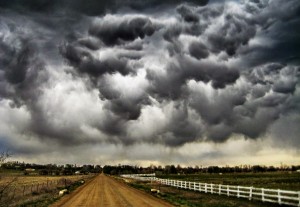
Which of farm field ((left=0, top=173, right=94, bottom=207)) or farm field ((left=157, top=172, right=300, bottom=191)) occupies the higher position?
farm field ((left=157, top=172, right=300, bottom=191))

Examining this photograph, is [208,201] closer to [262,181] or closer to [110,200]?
[110,200]

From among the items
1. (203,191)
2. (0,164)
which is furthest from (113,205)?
(203,191)

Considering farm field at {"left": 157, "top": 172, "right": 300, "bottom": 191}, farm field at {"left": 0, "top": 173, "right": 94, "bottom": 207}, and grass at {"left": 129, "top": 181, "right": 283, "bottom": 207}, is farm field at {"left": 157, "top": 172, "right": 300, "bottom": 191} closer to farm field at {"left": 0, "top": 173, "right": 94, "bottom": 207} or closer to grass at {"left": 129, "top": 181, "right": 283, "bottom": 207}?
grass at {"left": 129, "top": 181, "right": 283, "bottom": 207}

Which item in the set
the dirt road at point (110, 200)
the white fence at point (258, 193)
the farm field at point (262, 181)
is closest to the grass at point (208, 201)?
the white fence at point (258, 193)

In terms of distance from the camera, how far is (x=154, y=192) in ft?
153

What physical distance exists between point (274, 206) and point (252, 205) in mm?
1741

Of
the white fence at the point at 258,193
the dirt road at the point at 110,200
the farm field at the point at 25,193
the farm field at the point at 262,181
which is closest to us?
the white fence at the point at 258,193

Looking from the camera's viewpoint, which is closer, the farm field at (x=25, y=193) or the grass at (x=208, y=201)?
the grass at (x=208, y=201)

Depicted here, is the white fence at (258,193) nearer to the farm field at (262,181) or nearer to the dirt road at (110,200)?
the farm field at (262,181)

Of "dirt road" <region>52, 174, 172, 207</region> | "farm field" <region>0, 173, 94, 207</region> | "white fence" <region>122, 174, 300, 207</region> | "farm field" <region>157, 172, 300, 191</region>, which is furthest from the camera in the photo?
"farm field" <region>157, 172, 300, 191</region>

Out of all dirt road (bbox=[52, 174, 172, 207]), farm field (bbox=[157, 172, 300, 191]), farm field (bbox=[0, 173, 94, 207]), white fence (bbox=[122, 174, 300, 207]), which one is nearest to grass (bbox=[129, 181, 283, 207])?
white fence (bbox=[122, 174, 300, 207])

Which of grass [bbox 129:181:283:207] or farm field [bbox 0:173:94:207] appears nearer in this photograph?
grass [bbox 129:181:283:207]

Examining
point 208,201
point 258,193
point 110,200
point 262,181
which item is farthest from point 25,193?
point 262,181

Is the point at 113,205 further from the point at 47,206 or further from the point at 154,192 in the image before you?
the point at 154,192
